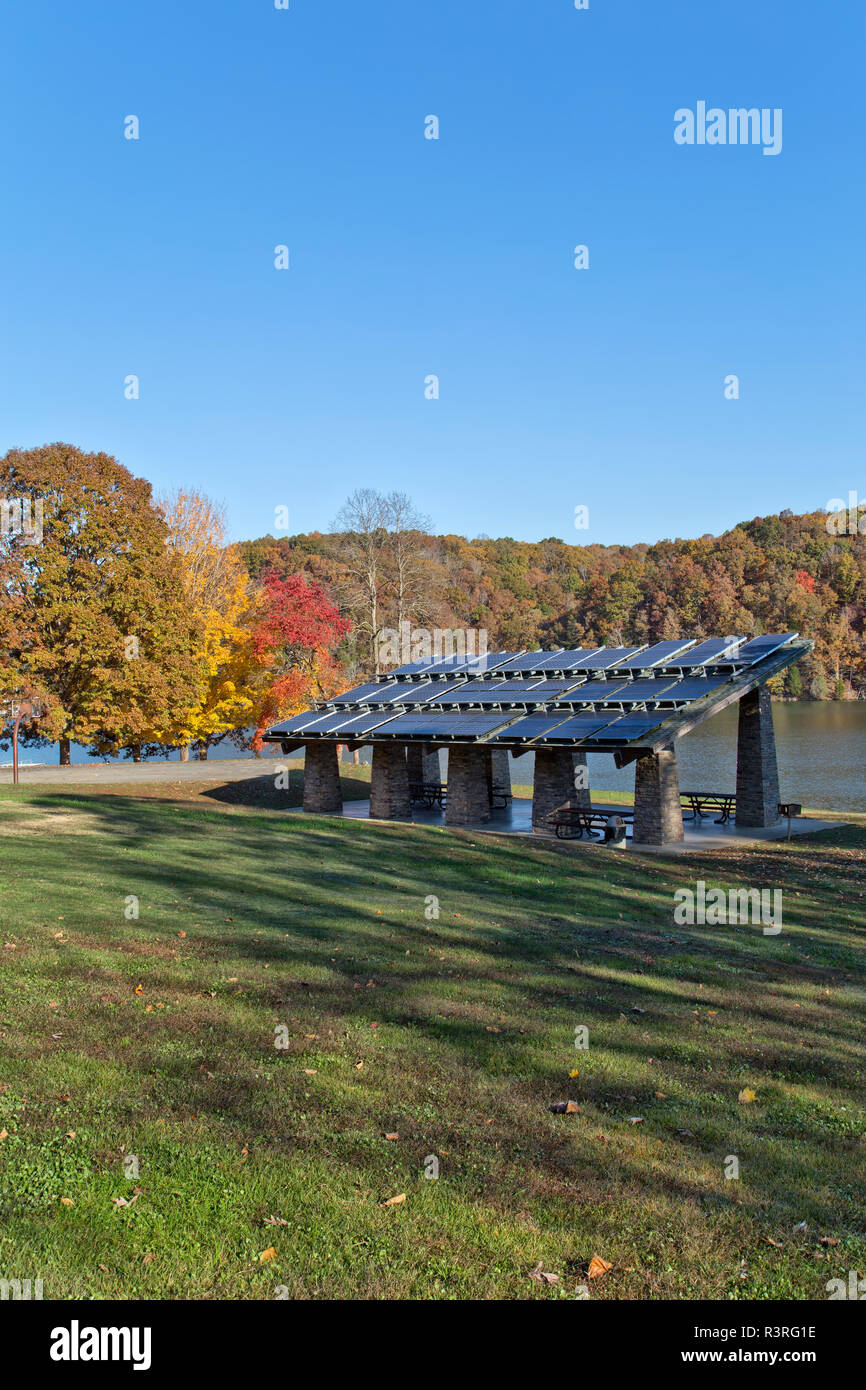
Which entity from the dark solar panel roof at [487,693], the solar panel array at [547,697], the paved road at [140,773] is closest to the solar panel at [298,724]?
the solar panel array at [547,697]

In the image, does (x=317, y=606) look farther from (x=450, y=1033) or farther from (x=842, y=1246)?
(x=842, y=1246)

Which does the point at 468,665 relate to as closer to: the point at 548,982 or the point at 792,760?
the point at 548,982

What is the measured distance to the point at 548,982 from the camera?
386 inches

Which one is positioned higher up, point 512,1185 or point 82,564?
point 82,564

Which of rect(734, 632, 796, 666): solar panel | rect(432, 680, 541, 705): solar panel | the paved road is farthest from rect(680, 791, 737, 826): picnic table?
the paved road

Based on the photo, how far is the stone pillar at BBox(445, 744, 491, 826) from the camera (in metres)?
25.5

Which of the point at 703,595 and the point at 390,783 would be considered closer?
the point at 390,783

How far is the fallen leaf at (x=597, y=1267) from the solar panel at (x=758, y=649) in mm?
20560

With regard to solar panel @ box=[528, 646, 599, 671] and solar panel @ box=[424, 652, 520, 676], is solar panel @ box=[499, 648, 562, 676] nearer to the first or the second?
solar panel @ box=[528, 646, 599, 671]

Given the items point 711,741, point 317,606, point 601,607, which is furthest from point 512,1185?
point 601,607

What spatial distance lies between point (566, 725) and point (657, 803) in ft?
9.69

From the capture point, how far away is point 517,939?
11984mm

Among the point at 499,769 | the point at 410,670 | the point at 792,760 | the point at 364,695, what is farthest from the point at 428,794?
the point at 792,760
